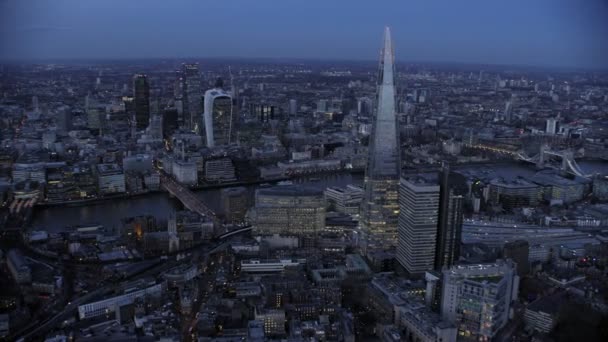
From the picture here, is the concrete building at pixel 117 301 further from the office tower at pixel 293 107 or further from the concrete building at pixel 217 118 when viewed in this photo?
the office tower at pixel 293 107

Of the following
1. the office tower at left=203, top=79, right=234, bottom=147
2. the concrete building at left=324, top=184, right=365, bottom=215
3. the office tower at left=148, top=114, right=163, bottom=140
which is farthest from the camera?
the office tower at left=148, top=114, right=163, bottom=140

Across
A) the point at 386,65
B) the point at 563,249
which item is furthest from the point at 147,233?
the point at 563,249

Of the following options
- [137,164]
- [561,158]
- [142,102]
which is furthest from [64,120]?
[561,158]

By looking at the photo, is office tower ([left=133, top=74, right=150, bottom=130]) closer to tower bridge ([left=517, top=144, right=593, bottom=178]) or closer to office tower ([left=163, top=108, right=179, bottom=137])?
office tower ([left=163, top=108, right=179, bottom=137])

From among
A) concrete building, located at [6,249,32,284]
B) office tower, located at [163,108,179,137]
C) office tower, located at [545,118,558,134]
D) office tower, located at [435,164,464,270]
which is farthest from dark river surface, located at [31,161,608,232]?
office tower, located at [163,108,179,137]

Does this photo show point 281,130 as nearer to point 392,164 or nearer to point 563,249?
point 392,164
